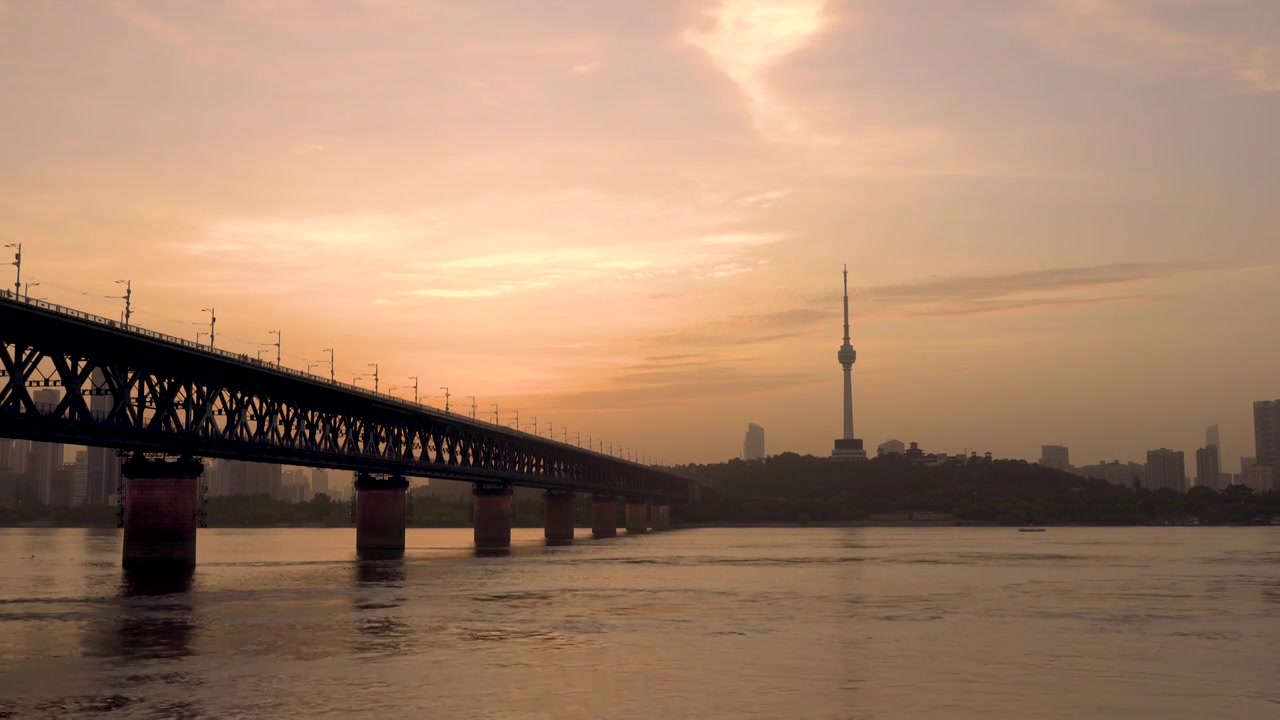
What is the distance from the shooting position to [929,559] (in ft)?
438

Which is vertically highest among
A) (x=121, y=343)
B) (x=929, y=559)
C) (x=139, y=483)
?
(x=121, y=343)

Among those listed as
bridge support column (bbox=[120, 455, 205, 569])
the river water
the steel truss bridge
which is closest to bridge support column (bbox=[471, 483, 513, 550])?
the steel truss bridge

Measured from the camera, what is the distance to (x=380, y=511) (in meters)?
154

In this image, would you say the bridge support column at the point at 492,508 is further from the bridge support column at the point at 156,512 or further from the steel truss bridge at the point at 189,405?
the bridge support column at the point at 156,512

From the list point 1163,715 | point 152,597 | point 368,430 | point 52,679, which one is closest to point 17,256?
point 152,597

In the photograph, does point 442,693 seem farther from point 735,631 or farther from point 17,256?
point 17,256

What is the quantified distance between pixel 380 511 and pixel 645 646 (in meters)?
108

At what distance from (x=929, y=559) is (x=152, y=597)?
83.5m

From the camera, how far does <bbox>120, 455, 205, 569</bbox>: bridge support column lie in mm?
103250

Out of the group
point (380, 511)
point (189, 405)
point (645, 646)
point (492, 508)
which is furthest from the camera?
point (492, 508)

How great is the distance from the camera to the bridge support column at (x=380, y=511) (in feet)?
504

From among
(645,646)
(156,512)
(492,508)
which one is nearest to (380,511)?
(492,508)

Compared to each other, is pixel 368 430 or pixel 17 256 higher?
pixel 17 256

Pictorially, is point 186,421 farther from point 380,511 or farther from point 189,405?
point 380,511
